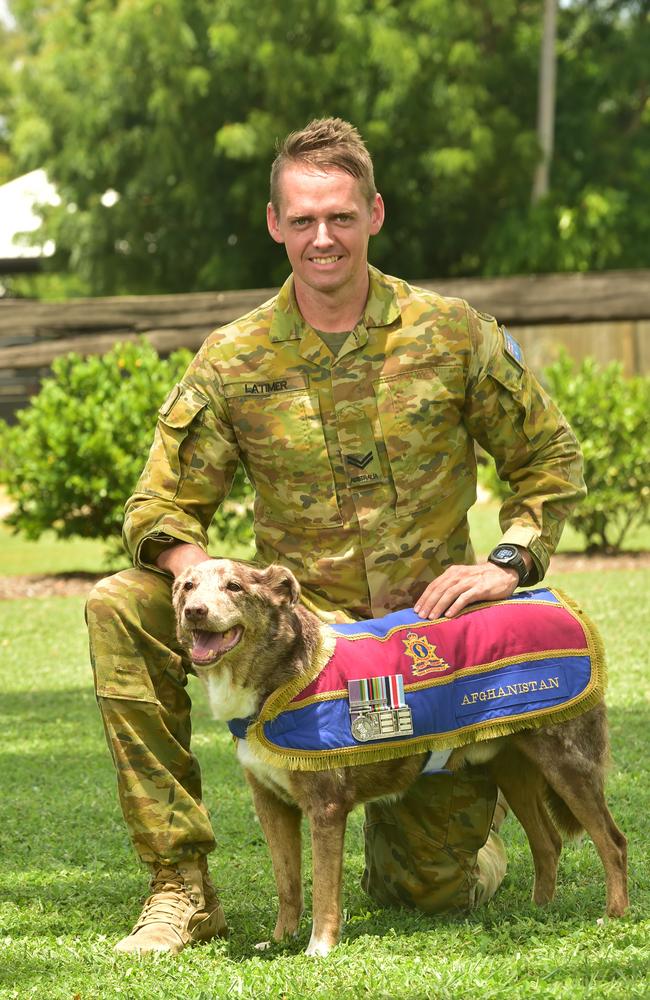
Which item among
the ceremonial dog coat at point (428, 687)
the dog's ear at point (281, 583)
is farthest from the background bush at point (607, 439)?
the dog's ear at point (281, 583)

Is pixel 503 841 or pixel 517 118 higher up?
pixel 517 118

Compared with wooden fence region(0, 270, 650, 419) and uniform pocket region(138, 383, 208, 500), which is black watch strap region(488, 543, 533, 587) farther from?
wooden fence region(0, 270, 650, 419)

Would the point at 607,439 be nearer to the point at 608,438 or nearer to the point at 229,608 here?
the point at 608,438

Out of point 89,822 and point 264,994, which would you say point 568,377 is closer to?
point 89,822

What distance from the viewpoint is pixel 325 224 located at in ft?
14.6

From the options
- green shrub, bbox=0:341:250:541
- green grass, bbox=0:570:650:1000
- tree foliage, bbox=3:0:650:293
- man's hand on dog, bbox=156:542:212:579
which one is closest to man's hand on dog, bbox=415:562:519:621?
man's hand on dog, bbox=156:542:212:579

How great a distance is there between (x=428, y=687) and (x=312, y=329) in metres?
1.33

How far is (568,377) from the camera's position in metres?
13.8

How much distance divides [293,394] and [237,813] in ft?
6.82

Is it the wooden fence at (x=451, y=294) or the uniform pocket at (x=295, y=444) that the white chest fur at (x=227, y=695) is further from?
the wooden fence at (x=451, y=294)

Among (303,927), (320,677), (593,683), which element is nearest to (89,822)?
(303,927)

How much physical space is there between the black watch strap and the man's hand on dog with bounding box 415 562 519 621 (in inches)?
1.2

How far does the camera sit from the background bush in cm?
1334

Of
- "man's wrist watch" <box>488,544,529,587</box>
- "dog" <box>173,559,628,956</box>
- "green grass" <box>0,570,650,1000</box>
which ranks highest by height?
"man's wrist watch" <box>488,544,529,587</box>
